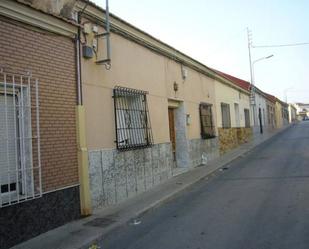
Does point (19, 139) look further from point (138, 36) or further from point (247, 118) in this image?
point (247, 118)

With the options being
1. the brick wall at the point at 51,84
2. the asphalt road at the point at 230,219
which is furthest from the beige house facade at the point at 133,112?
the asphalt road at the point at 230,219

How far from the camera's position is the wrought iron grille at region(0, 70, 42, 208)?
6.27 m

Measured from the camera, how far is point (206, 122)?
56.6 feet

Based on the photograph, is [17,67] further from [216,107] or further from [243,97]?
[243,97]

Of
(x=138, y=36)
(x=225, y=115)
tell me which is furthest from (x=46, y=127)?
(x=225, y=115)

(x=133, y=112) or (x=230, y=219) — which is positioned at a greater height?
(x=133, y=112)

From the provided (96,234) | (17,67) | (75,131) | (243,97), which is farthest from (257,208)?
→ (243,97)

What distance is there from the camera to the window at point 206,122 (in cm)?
1664

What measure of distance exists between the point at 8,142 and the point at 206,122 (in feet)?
38.3

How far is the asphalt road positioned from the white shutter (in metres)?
1.75

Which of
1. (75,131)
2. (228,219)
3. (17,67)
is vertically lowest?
(228,219)

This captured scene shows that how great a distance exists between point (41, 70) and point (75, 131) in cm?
137

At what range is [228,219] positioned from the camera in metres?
7.24

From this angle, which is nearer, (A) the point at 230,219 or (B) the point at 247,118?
(A) the point at 230,219
